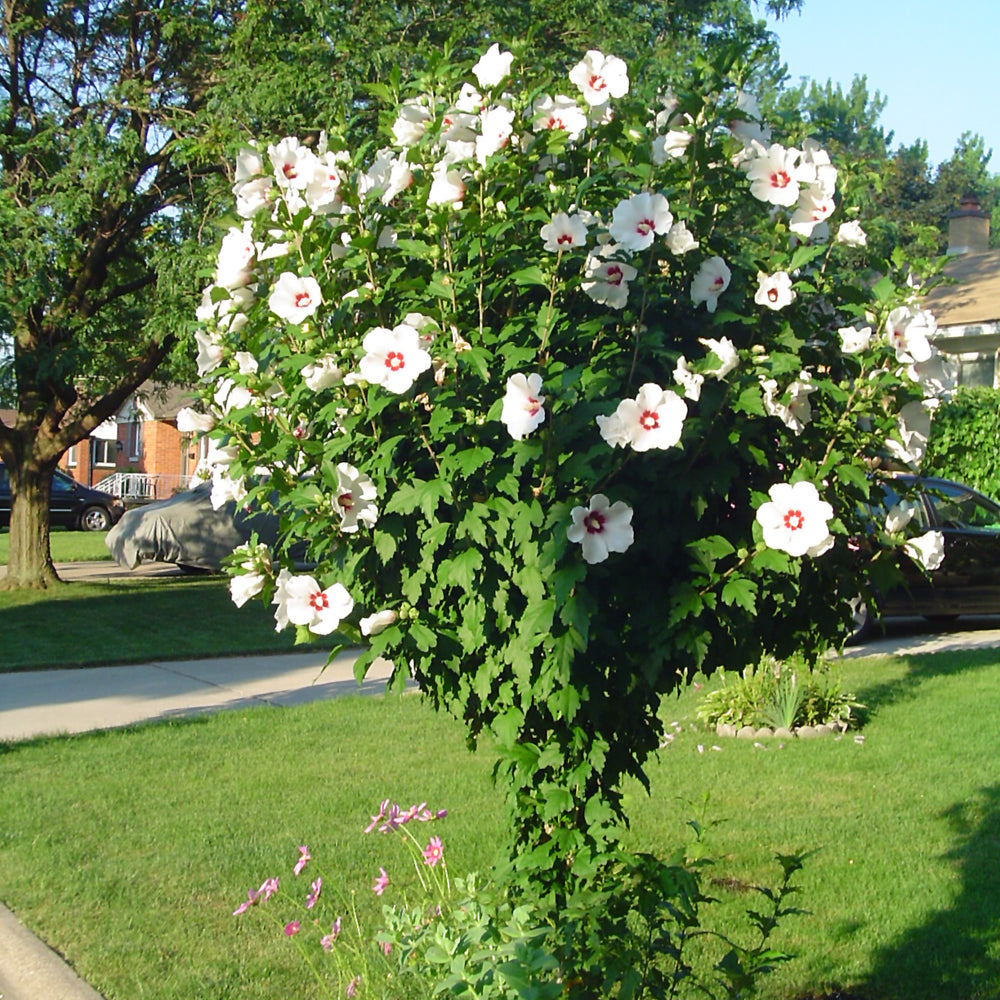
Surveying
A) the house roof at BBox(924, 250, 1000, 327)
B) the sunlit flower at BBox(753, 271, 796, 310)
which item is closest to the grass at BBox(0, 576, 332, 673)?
the sunlit flower at BBox(753, 271, 796, 310)

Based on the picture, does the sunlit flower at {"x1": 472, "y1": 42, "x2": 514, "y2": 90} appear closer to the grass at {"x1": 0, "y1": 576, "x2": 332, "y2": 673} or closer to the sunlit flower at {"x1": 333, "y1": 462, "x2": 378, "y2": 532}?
the sunlit flower at {"x1": 333, "y1": 462, "x2": 378, "y2": 532}

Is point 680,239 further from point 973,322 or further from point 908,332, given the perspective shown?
point 973,322

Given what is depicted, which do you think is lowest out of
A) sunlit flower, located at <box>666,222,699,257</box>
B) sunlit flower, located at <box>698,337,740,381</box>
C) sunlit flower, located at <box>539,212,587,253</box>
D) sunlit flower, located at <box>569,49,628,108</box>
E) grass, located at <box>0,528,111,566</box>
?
grass, located at <box>0,528,111,566</box>

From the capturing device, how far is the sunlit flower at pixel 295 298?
9.32ft

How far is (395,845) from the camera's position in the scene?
545cm

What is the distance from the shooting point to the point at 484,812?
5863mm

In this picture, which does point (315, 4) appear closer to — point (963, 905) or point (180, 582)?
point (180, 582)

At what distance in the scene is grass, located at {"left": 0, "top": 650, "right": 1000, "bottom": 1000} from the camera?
426 cm

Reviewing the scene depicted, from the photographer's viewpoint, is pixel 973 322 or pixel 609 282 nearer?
pixel 609 282

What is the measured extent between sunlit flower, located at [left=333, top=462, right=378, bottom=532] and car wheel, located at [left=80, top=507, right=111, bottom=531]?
30.3 m

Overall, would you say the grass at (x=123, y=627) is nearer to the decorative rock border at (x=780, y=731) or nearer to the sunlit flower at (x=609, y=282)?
the decorative rock border at (x=780, y=731)

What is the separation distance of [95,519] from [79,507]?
610 mm

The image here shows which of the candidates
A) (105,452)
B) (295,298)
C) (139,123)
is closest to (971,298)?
(139,123)

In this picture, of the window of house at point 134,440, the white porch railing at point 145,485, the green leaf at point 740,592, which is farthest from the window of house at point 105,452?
the green leaf at point 740,592
